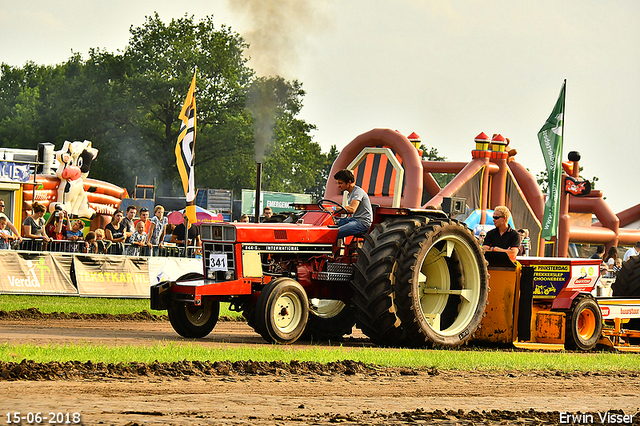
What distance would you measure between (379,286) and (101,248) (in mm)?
9064

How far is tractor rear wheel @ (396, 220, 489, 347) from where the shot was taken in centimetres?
995

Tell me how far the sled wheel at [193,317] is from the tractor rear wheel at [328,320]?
1.35 metres

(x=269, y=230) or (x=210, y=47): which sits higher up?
(x=210, y=47)

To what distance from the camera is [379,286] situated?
9852 mm

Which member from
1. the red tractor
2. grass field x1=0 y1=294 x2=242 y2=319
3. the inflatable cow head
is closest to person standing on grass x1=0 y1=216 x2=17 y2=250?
grass field x1=0 y1=294 x2=242 y2=319

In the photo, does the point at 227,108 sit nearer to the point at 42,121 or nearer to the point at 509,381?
the point at 42,121

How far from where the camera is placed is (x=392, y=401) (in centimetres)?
619

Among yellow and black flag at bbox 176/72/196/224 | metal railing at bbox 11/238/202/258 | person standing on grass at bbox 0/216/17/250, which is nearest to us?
person standing on grass at bbox 0/216/17/250

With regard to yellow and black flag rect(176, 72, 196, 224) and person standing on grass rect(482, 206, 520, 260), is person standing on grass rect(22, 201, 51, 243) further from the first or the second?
person standing on grass rect(482, 206, 520, 260)

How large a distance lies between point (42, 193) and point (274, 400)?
72.3ft

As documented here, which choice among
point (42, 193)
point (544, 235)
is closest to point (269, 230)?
point (544, 235)

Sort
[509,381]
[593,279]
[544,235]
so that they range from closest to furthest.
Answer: [509,381] → [593,279] → [544,235]

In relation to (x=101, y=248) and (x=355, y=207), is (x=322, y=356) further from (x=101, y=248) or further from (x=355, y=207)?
(x=101, y=248)

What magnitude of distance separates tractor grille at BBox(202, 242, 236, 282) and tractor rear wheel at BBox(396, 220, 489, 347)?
6.29ft
